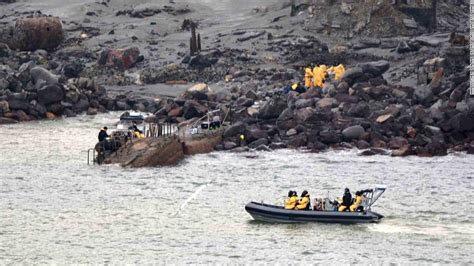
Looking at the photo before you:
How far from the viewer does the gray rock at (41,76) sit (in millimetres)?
94250

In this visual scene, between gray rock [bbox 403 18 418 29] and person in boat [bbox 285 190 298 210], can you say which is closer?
person in boat [bbox 285 190 298 210]

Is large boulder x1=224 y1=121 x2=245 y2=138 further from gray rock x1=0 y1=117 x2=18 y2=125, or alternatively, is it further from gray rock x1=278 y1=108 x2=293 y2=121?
gray rock x1=0 y1=117 x2=18 y2=125

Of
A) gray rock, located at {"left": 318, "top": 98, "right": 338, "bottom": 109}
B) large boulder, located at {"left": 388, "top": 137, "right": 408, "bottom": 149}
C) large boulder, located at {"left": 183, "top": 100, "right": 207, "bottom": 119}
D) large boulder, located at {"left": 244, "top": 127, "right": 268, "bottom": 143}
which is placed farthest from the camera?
large boulder, located at {"left": 183, "top": 100, "right": 207, "bottom": 119}

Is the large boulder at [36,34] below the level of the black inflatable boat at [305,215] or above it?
above

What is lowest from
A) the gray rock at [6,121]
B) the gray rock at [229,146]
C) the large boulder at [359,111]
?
the gray rock at [6,121]

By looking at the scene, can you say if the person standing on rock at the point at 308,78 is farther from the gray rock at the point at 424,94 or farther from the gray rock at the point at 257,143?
the gray rock at the point at 257,143

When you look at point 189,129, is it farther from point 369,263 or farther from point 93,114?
point 369,263

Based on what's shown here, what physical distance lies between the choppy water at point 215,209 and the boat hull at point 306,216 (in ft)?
1.23

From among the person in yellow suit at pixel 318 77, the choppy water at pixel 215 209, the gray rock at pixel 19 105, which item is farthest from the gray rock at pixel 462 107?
the gray rock at pixel 19 105

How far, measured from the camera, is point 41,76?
95000 mm

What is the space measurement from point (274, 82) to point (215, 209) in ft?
115

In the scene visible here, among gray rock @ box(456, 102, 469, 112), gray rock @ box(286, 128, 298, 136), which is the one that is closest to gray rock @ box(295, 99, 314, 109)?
gray rock @ box(286, 128, 298, 136)

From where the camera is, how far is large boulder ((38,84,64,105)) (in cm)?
9212

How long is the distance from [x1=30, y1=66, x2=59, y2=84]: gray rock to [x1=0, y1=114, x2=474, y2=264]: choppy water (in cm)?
1153
